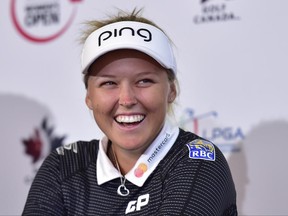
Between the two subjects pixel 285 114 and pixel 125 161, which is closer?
pixel 125 161

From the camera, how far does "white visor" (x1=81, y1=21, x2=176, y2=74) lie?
0.95m

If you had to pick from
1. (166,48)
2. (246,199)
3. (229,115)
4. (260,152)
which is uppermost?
(166,48)

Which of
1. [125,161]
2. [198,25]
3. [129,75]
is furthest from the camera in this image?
[198,25]

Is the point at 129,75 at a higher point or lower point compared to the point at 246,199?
higher

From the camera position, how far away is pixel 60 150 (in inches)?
44.3

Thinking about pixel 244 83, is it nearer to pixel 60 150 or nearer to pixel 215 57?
pixel 215 57

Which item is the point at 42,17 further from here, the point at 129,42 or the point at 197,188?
the point at 197,188

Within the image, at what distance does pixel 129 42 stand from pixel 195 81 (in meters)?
0.52

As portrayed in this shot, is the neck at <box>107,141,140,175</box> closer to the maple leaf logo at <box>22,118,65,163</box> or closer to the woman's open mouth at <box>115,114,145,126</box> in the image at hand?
the woman's open mouth at <box>115,114,145,126</box>

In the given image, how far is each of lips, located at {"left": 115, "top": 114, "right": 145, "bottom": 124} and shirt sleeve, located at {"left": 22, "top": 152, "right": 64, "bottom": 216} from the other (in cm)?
20

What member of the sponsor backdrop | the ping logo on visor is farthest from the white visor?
the sponsor backdrop

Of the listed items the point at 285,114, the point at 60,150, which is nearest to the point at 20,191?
the point at 60,150

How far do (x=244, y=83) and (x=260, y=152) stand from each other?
0.62ft

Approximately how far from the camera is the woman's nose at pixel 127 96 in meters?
0.94
